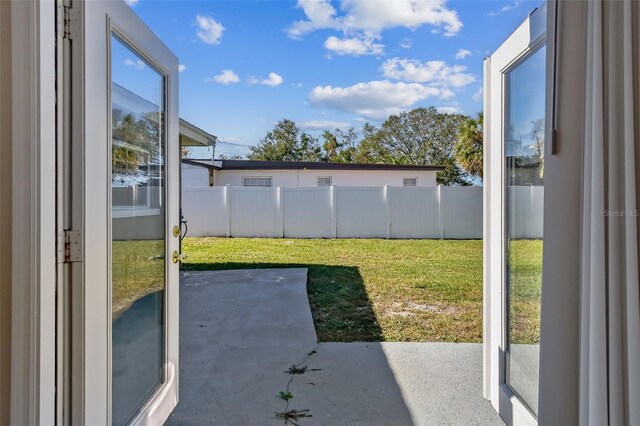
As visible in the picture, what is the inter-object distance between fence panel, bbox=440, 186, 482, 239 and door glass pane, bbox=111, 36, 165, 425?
33.3ft

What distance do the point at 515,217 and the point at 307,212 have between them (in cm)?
941

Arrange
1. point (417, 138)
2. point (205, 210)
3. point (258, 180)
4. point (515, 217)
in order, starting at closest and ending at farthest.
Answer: point (515, 217), point (205, 210), point (258, 180), point (417, 138)

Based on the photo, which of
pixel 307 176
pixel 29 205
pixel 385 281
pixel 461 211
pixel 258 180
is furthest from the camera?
pixel 258 180

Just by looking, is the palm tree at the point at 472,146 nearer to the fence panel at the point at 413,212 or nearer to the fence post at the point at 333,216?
the fence panel at the point at 413,212

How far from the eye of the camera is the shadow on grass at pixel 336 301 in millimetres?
3723

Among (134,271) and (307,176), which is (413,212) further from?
(134,271)

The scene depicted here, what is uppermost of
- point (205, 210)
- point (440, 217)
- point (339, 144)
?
point (339, 144)

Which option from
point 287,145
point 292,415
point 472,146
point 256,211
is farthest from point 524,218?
point 287,145

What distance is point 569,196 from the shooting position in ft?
3.72

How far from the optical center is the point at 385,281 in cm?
604

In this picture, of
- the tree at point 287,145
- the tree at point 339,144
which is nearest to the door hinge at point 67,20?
the tree at point 339,144

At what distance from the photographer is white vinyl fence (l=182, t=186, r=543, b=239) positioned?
11.1 m

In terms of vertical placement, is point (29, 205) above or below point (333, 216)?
above

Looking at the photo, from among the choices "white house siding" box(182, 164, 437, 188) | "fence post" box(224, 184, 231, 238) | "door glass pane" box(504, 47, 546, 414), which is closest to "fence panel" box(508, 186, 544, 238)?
"door glass pane" box(504, 47, 546, 414)
